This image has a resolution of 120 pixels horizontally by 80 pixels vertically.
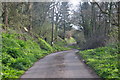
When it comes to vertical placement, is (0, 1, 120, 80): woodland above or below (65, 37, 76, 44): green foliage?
above

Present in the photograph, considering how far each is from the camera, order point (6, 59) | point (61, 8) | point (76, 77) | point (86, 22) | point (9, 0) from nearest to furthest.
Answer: point (76, 77), point (6, 59), point (9, 0), point (86, 22), point (61, 8)

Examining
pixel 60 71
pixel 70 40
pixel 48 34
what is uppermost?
pixel 60 71

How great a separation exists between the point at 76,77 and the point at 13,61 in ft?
16.1

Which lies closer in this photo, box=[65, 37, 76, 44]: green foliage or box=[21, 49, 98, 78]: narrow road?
box=[21, 49, 98, 78]: narrow road

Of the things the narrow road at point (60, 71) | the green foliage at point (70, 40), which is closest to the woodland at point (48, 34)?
the narrow road at point (60, 71)

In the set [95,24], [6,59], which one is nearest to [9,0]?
[6,59]

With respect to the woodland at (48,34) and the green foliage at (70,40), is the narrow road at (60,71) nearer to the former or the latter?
the woodland at (48,34)

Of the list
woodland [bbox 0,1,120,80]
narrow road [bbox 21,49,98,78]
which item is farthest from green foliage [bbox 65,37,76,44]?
narrow road [bbox 21,49,98,78]

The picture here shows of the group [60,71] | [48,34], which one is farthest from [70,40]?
[60,71]

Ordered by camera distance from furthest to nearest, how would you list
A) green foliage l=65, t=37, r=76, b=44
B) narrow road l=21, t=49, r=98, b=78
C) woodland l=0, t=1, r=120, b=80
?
green foliage l=65, t=37, r=76, b=44 → woodland l=0, t=1, r=120, b=80 → narrow road l=21, t=49, r=98, b=78

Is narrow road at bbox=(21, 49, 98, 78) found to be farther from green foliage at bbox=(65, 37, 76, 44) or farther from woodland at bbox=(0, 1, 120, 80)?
green foliage at bbox=(65, 37, 76, 44)

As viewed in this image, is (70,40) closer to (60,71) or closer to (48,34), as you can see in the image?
(48,34)

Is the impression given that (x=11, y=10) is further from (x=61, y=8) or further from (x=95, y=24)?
(x=61, y=8)

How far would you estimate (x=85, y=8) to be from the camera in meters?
45.6
